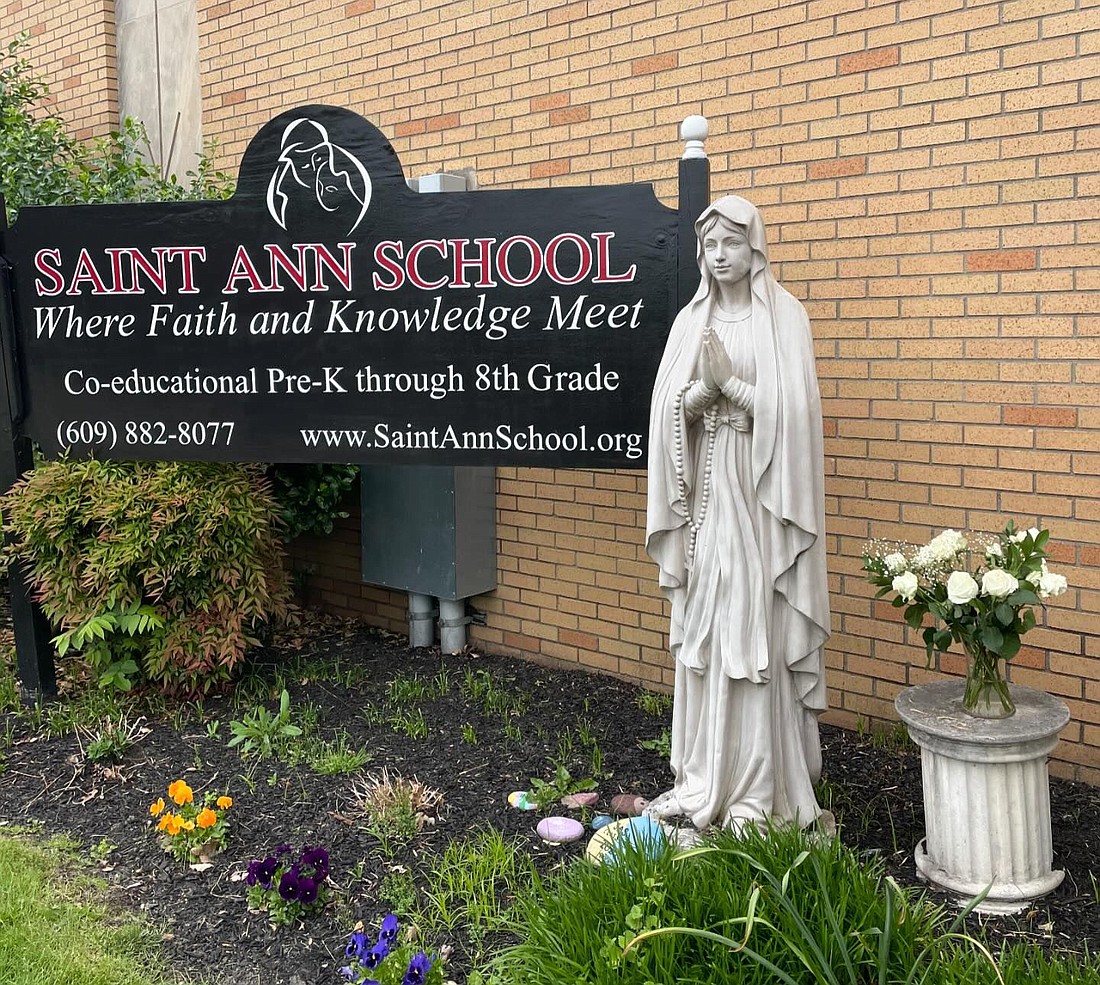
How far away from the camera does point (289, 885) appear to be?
323 centimetres

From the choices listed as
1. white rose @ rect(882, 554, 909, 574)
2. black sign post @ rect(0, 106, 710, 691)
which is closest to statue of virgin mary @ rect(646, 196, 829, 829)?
white rose @ rect(882, 554, 909, 574)

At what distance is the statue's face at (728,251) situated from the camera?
3.07m

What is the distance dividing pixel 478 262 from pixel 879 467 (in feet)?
6.05

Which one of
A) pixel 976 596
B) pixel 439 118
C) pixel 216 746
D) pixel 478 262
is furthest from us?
pixel 439 118

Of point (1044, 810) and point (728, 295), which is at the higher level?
point (728, 295)

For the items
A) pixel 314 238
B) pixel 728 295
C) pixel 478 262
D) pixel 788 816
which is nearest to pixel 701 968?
pixel 788 816

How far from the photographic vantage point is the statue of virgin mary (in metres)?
3.07

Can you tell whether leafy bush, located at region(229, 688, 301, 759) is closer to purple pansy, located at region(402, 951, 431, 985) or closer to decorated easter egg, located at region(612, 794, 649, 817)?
decorated easter egg, located at region(612, 794, 649, 817)

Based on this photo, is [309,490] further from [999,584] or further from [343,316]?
[999,584]

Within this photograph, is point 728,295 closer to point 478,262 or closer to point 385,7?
point 478,262

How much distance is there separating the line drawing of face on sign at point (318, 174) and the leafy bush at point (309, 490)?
1.79 m

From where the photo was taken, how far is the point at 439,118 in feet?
18.5

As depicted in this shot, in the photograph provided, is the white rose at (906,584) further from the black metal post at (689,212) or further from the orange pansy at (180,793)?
the orange pansy at (180,793)

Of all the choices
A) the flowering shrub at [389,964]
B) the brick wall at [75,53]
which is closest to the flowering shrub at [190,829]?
the flowering shrub at [389,964]
